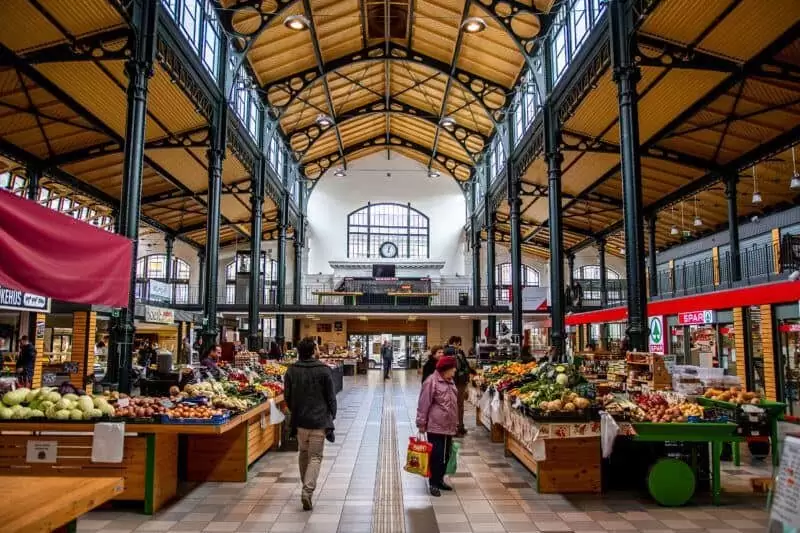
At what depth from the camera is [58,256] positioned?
3.79m

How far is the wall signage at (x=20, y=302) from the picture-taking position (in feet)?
35.7

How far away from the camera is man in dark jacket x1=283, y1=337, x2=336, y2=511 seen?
5230 mm

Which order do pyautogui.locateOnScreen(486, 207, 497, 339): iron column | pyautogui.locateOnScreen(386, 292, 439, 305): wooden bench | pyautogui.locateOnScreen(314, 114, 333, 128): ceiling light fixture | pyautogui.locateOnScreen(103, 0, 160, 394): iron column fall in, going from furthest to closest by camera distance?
pyautogui.locateOnScreen(386, 292, 439, 305): wooden bench
pyautogui.locateOnScreen(486, 207, 497, 339): iron column
pyautogui.locateOnScreen(314, 114, 333, 128): ceiling light fixture
pyautogui.locateOnScreen(103, 0, 160, 394): iron column

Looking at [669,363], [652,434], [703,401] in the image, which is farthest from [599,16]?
[652,434]

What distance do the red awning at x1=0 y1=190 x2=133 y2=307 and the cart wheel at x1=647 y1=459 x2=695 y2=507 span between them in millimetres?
4871

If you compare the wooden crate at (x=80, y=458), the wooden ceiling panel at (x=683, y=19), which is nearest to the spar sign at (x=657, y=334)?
the wooden ceiling panel at (x=683, y=19)

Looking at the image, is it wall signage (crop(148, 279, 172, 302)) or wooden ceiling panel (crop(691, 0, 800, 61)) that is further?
wall signage (crop(148, 279, 172, 302))

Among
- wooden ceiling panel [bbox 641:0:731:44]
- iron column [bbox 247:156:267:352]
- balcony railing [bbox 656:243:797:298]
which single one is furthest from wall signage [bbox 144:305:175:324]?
balcony railing [bbox 656:243:797:298]

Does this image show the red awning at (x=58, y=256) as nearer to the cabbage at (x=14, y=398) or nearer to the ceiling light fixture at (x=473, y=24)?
the cabbage at (x=14, y=398)

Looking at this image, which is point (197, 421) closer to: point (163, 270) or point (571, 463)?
point (571, 463)

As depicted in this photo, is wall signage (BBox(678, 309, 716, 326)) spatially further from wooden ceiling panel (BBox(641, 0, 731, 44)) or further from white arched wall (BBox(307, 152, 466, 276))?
white arched wall (BBox(307, 152, 466, 276))

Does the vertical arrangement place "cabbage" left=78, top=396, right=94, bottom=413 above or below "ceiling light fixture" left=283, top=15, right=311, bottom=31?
below

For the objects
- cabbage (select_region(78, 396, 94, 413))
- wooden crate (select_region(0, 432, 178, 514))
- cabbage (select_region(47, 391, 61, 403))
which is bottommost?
wooden crate (select_region(0, 432, 178, 514))

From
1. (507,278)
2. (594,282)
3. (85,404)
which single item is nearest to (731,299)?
(85,404)
